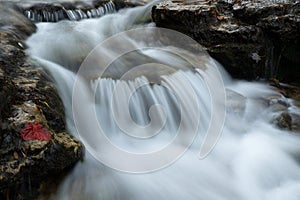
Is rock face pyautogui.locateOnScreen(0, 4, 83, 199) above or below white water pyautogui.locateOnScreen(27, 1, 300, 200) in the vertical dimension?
above

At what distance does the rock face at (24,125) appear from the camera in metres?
2.68

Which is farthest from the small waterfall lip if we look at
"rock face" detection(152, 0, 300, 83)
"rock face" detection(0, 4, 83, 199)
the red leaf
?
the red leaf

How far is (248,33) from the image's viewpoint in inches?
238

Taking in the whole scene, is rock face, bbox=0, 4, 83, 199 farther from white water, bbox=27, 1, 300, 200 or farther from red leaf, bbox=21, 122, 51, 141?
white water, bbox=27, 1, 300, 200

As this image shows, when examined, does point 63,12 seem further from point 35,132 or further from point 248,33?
point 35,132

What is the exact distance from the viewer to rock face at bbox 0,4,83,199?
8.80 ft

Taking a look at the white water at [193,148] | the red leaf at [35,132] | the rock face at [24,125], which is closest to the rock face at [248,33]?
the white water at [193,148]

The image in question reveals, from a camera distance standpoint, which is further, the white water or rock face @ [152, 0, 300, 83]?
rock face @ [152, 0, 300, 83]

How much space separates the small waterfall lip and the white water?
0.78 m

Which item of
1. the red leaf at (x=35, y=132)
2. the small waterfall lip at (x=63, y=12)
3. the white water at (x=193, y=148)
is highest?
the red leaf at (x=35, y=132)

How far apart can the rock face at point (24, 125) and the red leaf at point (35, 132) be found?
1.3 inches

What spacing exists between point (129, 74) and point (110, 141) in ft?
4.88

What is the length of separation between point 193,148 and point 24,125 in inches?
95.7

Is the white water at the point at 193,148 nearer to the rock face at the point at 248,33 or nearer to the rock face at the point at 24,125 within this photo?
the rock face at the point at 24,125
